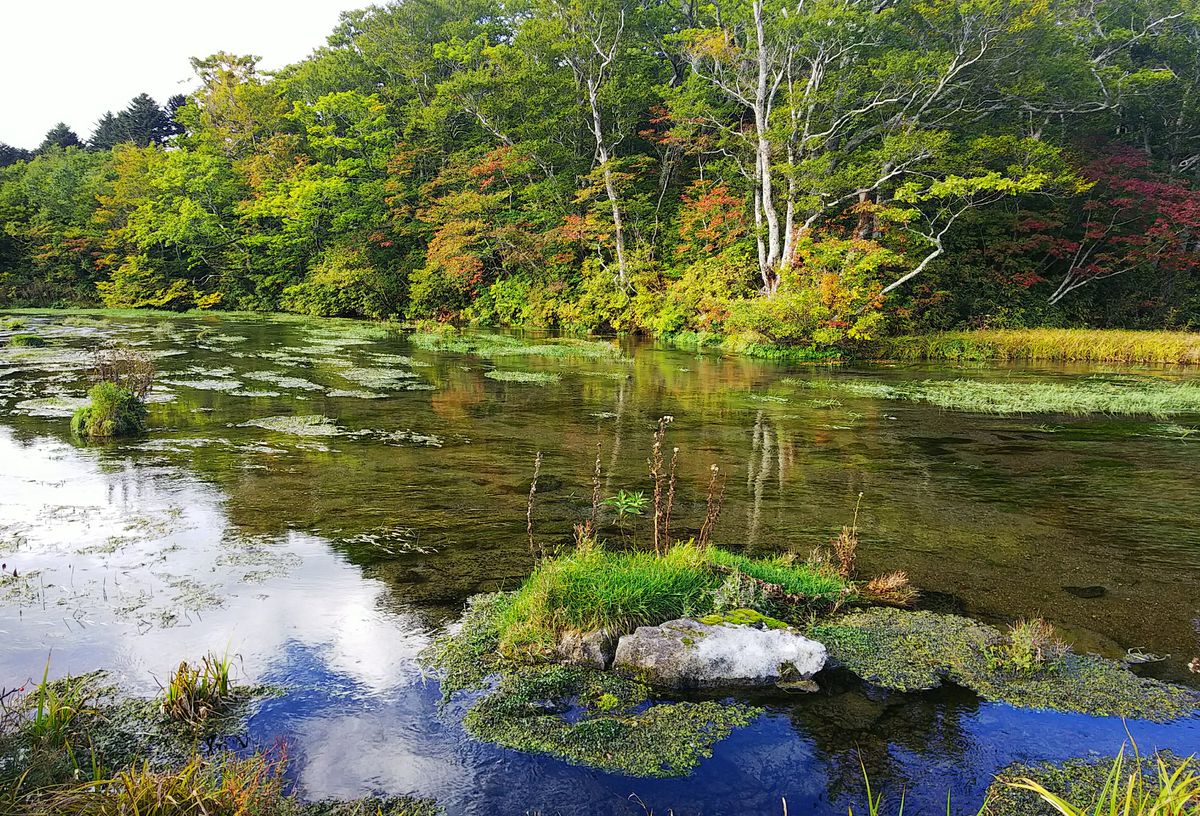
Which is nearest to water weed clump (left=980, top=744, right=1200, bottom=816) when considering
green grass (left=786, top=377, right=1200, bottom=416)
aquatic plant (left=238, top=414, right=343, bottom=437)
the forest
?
aquatic plant (left=238, top=414, right=343, bottom=437)

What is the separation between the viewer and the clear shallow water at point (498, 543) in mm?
3551

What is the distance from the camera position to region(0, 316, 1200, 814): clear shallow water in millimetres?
3551

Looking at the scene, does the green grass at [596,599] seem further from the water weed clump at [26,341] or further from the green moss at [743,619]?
the water weed clump at [26,341]

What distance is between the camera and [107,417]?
33.6 feet

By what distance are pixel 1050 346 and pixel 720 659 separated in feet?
78.6

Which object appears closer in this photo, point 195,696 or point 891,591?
point 195,696

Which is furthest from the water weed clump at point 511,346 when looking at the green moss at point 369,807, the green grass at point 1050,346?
the green moss at point 369,807

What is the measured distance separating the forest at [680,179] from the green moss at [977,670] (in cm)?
1872

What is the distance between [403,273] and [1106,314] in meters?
35.1

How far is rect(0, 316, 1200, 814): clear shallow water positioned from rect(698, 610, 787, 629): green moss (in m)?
0.62

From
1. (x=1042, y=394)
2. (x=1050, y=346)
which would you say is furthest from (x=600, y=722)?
(x=1050, y=346)

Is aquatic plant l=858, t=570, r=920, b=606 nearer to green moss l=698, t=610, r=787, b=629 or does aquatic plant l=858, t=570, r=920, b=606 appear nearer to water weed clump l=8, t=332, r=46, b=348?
green moss l=698, t=610, r=787, b=629

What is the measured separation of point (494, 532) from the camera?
6.79 metres

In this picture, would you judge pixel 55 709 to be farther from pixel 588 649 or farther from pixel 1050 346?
pixel 1050 346
